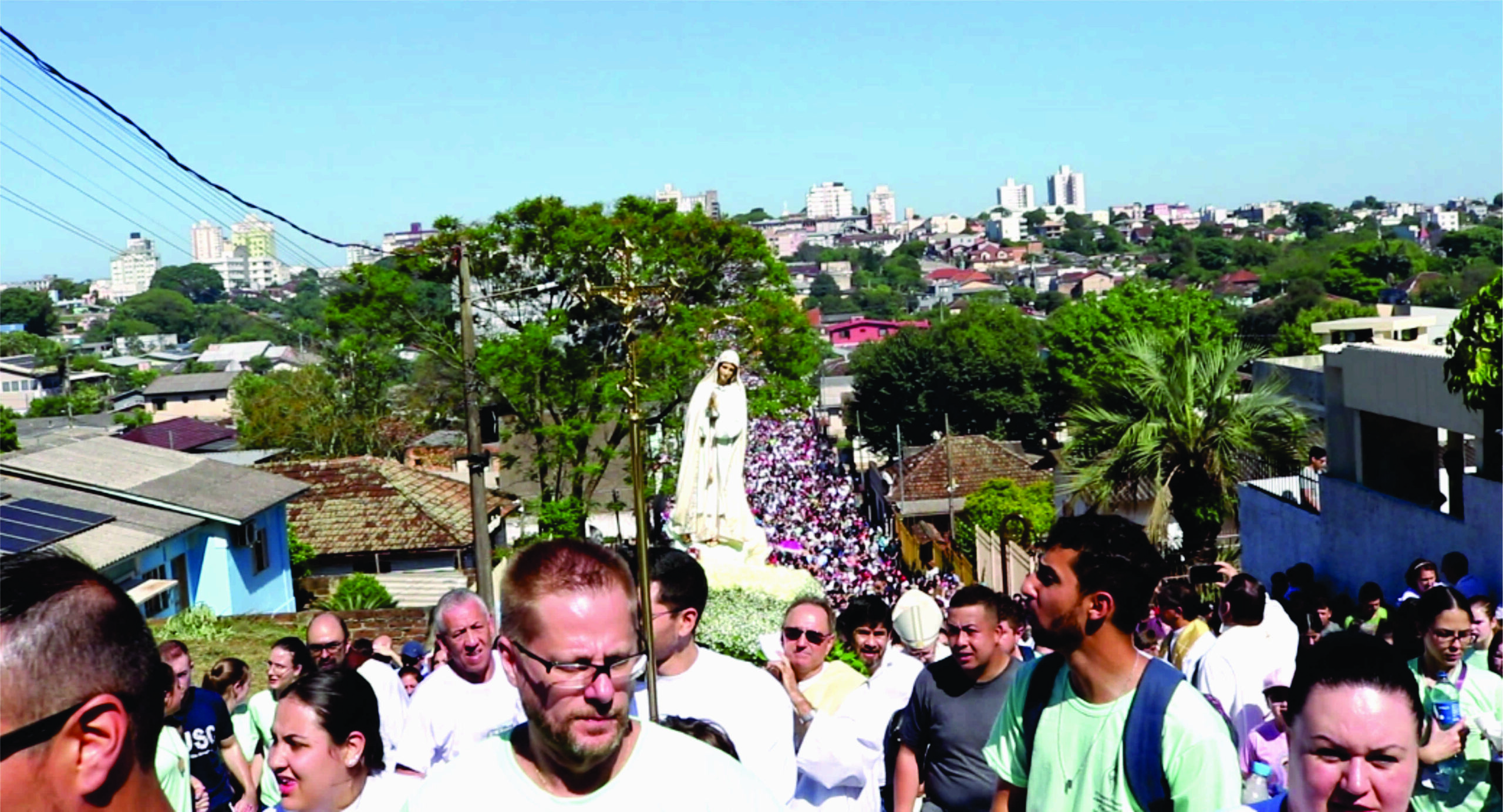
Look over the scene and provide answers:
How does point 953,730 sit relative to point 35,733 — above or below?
below

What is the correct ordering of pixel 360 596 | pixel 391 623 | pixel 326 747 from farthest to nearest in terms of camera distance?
pixel 360 596 → pixel 391 623 → pixel 326 747

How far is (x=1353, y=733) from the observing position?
325cm

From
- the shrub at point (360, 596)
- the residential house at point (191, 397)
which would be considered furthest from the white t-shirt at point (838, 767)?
the residential house at point (191, 397)

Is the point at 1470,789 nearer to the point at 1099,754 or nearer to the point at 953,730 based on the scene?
the point at 1099,754

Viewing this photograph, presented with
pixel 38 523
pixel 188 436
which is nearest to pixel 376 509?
pixel 38 523

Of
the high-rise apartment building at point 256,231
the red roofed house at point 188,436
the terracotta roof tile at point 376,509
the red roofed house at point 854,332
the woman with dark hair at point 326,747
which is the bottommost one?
the red roofed house at point 854,332

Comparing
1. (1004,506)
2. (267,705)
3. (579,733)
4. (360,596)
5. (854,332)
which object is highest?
(579,733)

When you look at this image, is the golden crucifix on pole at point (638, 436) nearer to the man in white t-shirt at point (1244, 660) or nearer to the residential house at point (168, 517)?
the man in white t-shirt at point (1244, 660)

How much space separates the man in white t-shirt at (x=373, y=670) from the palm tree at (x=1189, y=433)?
10233mm

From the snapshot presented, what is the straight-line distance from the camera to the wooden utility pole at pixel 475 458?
696 inches

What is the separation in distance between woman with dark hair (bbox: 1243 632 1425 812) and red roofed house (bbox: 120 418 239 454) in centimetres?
5783

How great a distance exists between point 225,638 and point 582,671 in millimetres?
15181

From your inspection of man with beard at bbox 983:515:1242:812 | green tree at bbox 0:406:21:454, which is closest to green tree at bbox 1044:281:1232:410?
green tree at bbox 0:406:21:454

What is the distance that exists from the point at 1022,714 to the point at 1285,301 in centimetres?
10374
